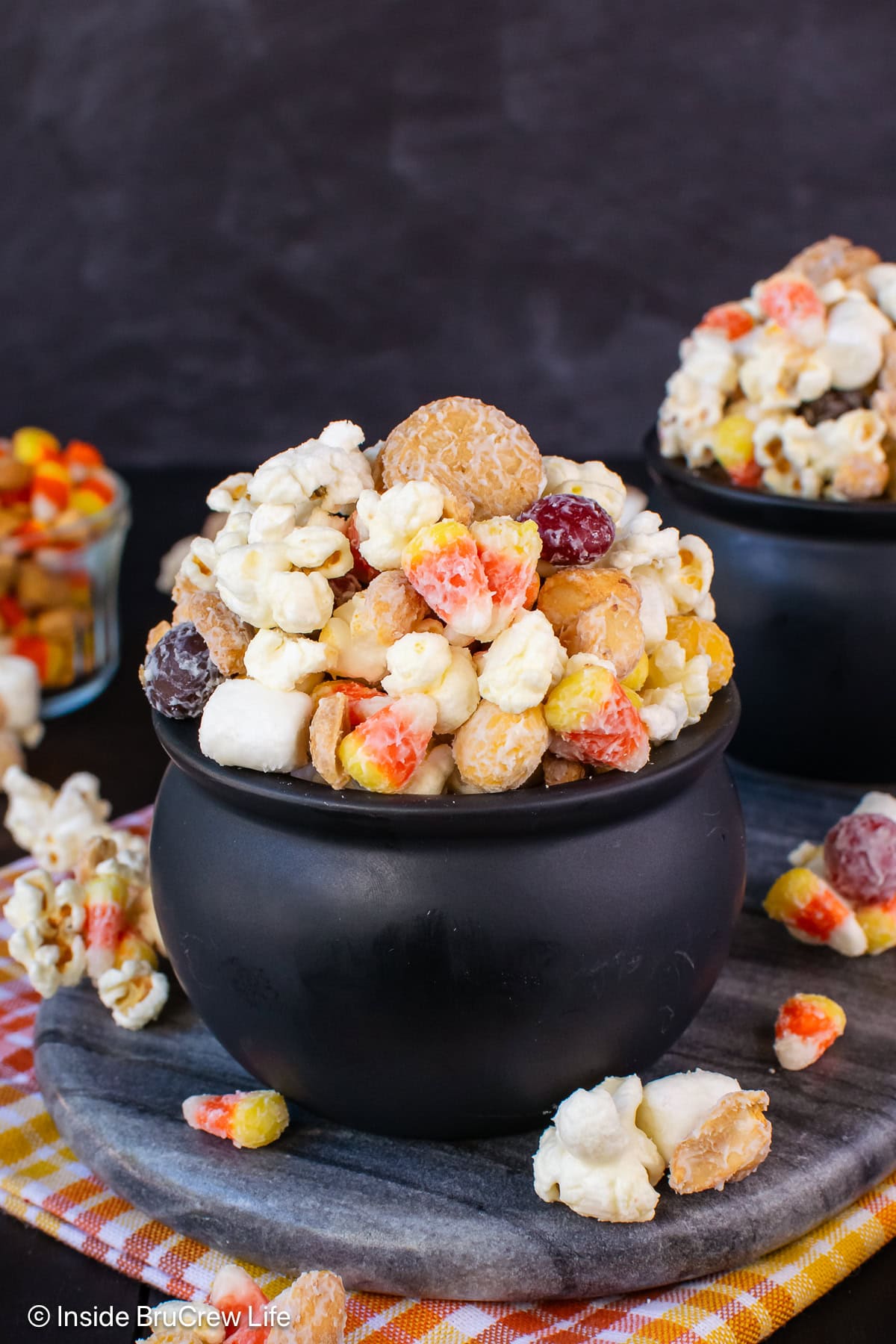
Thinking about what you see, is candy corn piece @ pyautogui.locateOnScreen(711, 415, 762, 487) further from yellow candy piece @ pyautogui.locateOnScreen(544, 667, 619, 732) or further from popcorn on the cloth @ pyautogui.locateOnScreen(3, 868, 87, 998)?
popcorn on the cloth @ pyautogui.locateOnScreen(3, 868, 87, 998)

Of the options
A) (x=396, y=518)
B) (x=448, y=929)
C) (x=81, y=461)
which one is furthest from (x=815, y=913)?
(x=81, y=461)

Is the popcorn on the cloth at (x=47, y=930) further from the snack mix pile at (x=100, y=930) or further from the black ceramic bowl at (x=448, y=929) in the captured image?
the black ceramic bowl at (x=448, y=929)

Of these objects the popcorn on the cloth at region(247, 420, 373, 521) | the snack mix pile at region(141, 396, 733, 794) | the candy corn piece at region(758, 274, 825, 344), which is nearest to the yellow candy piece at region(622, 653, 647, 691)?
the snack mix pile at region(141, 396, 733, 794)

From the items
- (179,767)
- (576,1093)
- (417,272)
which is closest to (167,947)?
(179,767)

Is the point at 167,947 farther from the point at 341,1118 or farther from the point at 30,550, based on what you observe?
the point at 30,550

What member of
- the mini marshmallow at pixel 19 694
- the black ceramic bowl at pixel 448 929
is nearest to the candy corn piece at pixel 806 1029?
the black ceramic bowl at pixel 448 929

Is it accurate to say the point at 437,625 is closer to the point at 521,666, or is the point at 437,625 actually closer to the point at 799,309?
the point at 521,666
